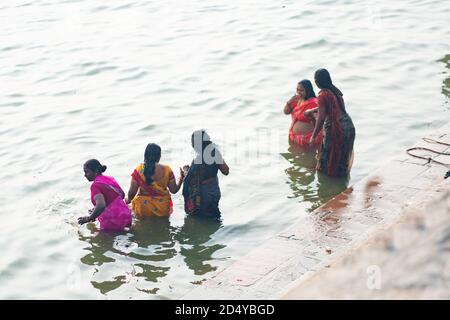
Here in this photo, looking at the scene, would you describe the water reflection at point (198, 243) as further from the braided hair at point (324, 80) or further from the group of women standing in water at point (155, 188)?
the braided hair at point (324, 80)

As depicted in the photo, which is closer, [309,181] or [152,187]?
[152,187]

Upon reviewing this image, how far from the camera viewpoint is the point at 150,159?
767 centimetres

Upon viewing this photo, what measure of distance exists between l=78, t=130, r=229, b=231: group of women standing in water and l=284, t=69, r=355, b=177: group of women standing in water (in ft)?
5.38

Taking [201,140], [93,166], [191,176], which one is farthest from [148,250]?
[201,140]

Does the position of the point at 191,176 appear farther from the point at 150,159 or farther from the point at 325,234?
the point at 325,234

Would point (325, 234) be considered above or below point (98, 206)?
below

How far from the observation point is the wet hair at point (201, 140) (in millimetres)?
7582

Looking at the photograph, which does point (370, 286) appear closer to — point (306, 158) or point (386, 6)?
point (306, 158)

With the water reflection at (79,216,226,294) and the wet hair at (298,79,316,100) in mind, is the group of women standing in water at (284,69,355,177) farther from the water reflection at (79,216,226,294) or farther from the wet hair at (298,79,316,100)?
the water reflection at (79,216,226,294)

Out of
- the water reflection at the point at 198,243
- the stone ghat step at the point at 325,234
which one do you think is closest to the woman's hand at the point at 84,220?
the water reflection at the point at 198,243

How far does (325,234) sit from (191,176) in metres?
1.74

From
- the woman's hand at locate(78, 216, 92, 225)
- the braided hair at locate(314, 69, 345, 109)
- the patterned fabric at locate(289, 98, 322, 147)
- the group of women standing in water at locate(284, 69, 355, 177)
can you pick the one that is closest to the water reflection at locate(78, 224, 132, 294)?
the woman's hand at locate(78, 216, 92, 225)
